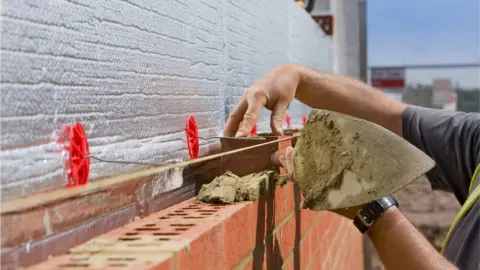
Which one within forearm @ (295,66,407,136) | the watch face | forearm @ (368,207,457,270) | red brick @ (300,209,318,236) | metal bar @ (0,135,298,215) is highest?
forearm @ (295,66,407,136)

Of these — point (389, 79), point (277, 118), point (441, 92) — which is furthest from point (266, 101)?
point (441, 92)

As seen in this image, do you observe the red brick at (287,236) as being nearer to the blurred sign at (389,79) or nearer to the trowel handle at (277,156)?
the trowel handle at (277,156)

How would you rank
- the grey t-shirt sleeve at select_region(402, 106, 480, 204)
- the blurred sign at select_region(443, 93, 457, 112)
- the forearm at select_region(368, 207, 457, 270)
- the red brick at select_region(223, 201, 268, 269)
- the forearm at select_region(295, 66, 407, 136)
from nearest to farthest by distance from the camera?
the red brick at select_region(223, 201, 268, 269) < the forearm at select_region(368, 207, 457, 270) < the grey t-shirt sleeve at select_region(402, 106, 480, 204) < the forearm at select_region(295, 66, 407, 136) < the blurred sign at select_region(443, 93, 457, 112)

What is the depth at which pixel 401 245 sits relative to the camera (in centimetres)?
108

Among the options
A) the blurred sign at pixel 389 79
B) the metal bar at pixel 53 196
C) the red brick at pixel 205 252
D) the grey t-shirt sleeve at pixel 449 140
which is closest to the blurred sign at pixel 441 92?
the blurred sign at pixel 389 79

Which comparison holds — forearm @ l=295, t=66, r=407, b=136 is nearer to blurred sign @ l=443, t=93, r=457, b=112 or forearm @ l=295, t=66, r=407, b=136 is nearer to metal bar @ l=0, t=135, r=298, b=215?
metal bar @ l=0, t=135, r=298, b=215

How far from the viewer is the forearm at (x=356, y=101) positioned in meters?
1.82

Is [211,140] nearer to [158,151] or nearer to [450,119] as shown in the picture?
[158,151]

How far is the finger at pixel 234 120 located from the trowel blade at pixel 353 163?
30 cm

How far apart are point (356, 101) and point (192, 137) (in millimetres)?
915

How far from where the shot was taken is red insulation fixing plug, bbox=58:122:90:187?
27.3 inches

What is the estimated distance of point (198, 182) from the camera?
113cm

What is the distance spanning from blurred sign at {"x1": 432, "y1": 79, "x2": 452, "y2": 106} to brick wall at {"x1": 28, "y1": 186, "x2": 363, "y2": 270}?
6.95 m

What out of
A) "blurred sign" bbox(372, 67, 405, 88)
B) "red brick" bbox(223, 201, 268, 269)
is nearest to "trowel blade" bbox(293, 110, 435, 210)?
"red brick" bbox(223, 201, 268, 269)
